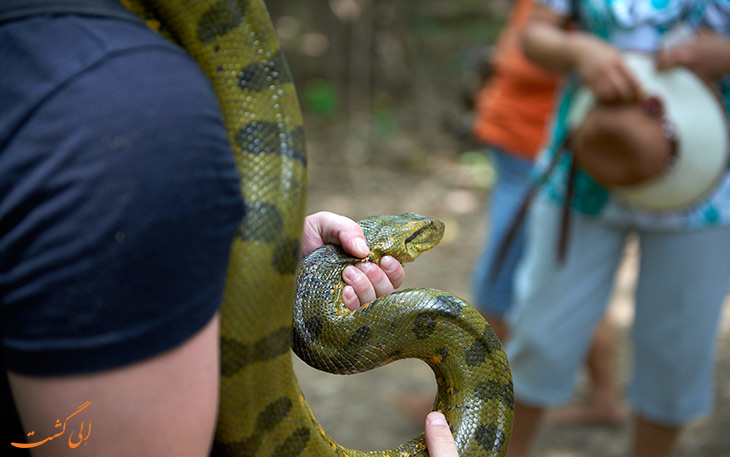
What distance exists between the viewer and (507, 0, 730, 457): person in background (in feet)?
9.64

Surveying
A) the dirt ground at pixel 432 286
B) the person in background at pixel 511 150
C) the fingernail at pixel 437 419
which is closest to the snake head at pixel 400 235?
the fingernail at pixel 437 419

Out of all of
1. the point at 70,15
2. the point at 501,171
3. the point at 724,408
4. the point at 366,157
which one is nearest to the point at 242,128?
the point at 70,15

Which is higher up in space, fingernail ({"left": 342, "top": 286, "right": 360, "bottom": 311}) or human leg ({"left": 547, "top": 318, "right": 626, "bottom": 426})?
fingernail ({"left": 342, "top": 286, "right": 360, "bottom": 311})

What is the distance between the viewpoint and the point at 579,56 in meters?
3.08

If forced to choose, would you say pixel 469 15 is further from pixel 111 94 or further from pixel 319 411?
pixel 111 94

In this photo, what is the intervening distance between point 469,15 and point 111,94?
11.9 metres

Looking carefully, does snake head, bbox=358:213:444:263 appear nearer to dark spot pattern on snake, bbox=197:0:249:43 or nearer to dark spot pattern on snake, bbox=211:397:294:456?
dark spot pattern on snake, bbox=211:397:294:456

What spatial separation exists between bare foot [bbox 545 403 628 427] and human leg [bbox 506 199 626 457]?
1153mm

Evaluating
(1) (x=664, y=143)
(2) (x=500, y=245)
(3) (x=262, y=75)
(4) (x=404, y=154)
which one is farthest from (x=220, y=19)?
(4) (x=404, y=154)

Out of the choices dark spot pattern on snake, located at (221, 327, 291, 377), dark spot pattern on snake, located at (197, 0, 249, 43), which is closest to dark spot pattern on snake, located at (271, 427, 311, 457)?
dark spot pattern on snake, located at (221, 327, 291, 377)

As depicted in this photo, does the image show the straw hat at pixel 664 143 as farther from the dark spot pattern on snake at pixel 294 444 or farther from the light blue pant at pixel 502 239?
the dark spot pattern on snake at pixel 294 444

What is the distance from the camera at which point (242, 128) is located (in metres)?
1.41

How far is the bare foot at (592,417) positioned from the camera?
4.46 metres

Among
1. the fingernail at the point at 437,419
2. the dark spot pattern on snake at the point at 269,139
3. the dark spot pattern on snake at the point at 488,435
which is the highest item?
the dark spot pattern on snake at the point at 269,139
